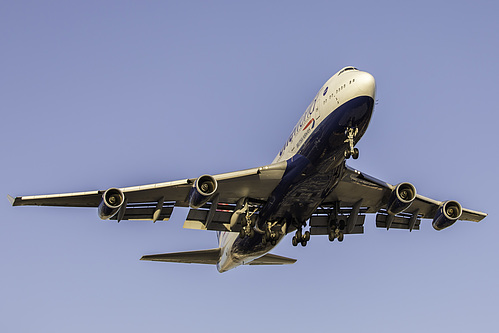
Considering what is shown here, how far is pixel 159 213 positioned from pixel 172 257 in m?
6.72

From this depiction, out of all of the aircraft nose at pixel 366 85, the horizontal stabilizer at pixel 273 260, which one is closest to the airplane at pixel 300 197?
the aircraft nose at pixel 366 85

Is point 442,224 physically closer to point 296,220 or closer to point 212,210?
point 296,220

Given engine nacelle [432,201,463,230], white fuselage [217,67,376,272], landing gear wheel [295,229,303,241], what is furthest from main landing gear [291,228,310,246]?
engine nacelle [432,201,463,230]

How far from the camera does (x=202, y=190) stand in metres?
26.8

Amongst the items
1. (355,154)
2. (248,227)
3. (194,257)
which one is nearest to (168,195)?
(248,227)

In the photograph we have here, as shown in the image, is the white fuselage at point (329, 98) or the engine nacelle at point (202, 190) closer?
the white fuselage at point (329, 98)

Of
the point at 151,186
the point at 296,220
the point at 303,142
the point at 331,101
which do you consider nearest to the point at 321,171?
the point at 303,142

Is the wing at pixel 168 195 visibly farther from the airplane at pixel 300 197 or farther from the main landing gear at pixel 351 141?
the main landing gear at pixel 351 141

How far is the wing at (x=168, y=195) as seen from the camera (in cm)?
2762

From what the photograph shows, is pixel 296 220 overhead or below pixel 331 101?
below

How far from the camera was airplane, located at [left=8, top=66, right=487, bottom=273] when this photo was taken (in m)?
25.3

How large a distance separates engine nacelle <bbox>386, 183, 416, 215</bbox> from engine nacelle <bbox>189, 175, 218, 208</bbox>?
8.79 metres

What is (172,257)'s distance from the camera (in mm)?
35844

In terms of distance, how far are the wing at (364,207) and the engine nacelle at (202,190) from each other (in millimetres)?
6290
